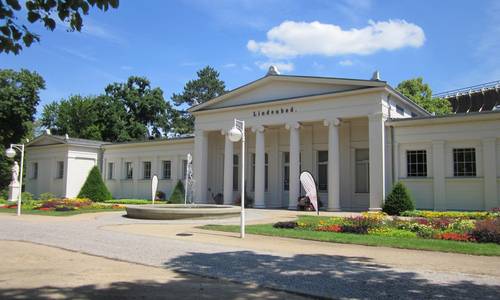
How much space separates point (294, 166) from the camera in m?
28.1

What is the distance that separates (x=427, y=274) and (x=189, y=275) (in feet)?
14.2

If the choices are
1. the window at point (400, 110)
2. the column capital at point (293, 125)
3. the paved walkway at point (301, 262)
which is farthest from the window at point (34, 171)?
the window at point (400, 110)

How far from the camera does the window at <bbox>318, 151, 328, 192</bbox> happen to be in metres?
30.0

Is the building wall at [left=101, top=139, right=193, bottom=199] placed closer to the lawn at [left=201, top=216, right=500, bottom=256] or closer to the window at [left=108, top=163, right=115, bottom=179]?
the window at [left=108, top=163, right=115, bottom=179]

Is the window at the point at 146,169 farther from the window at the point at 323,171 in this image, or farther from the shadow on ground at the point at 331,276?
the shadow on ground at the point at 331,276

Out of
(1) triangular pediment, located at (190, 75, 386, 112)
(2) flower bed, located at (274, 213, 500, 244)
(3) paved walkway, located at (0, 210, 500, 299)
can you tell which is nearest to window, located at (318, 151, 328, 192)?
(1) triangular pediment, located at (190, 75, 386, 112)

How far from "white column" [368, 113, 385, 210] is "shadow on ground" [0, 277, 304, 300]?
1870cm

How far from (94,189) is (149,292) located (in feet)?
104

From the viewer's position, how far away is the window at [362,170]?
28312 millimetres

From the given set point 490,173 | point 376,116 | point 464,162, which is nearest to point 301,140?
point 376,116

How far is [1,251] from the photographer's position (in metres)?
10.9

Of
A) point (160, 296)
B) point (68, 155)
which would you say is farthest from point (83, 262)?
point (68, 155)

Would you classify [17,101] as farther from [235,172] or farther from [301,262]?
[301,262]

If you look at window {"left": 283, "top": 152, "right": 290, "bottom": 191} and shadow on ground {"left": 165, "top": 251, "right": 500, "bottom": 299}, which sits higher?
window {"left": 283, "top": 152, "right": 290, "bottom": 191}
